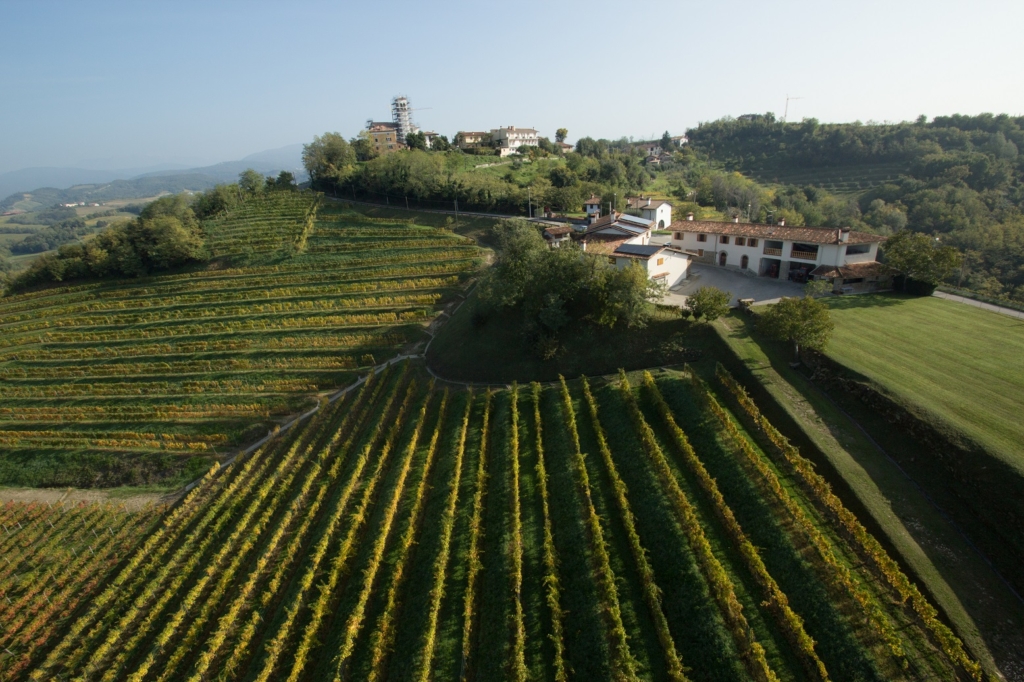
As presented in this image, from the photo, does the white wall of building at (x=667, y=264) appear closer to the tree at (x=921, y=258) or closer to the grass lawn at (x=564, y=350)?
the grass lawn at (x=564, y=350)

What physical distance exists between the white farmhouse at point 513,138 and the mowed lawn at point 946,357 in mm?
91441

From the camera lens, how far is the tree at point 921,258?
34.0 m

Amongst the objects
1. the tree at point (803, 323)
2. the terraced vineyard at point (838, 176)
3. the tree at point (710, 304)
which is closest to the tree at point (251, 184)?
the tree at point (710, 304)

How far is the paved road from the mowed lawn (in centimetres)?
89

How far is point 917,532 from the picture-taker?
1755 cm

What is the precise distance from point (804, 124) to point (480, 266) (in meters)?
122

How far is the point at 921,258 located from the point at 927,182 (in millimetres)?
68705

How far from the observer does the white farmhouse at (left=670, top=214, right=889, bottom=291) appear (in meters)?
38.2

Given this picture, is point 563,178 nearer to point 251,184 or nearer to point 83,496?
point 251,184

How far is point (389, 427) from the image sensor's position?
32.0 m

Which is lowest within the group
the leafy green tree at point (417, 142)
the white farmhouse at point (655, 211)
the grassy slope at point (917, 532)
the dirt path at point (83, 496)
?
the dirt path at point (83, 496)

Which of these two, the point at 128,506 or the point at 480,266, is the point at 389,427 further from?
the point at 480,266

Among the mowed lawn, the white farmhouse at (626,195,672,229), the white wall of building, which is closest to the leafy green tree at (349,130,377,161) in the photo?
the white farmhouse at (626,195,672,229)

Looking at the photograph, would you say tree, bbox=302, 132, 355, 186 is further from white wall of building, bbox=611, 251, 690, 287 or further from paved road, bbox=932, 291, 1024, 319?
paved road, bbox=932, 291, 1024, 319
